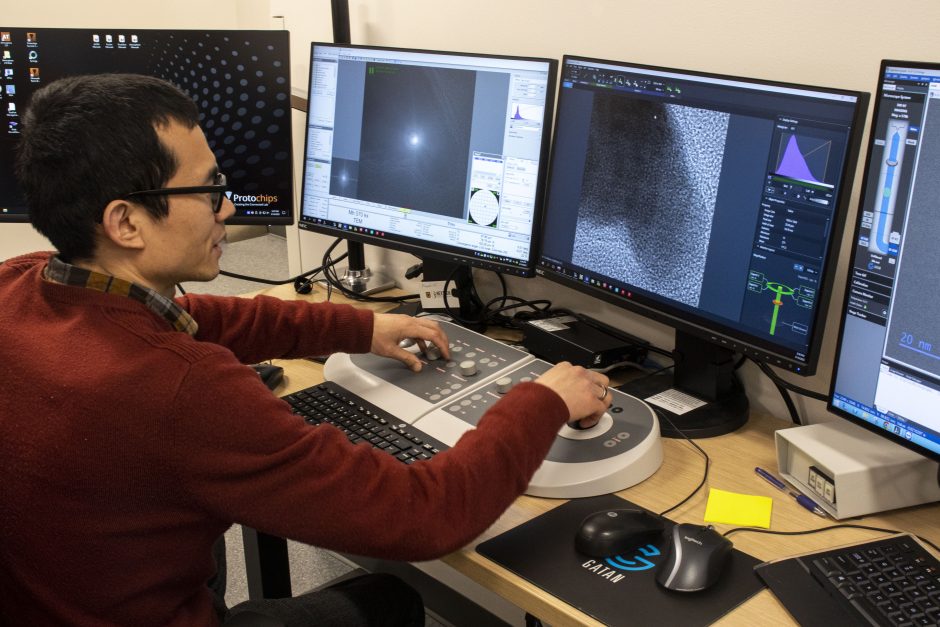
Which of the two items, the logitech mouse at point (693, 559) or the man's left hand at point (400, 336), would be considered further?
the man's left hand at point (400, 336)

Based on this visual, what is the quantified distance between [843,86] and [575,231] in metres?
0.48

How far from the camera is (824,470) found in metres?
1.16

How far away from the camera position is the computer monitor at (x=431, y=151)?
62.2 inches

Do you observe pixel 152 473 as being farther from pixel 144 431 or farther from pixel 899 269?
pixel 899 269

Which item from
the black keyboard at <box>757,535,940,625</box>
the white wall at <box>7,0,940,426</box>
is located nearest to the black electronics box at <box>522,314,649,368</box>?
the white wall at <box>7,0,940,426</box>

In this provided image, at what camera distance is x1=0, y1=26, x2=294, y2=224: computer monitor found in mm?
1758

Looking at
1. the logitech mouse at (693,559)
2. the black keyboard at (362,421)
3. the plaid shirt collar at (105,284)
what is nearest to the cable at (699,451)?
the logitech mouse at (693,559)

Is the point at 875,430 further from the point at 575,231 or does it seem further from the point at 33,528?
the point at 33,528

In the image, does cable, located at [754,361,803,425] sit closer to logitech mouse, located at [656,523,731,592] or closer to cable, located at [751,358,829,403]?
cable, located at [751,358,829,403]

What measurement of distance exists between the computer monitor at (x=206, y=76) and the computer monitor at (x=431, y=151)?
0.08 meters

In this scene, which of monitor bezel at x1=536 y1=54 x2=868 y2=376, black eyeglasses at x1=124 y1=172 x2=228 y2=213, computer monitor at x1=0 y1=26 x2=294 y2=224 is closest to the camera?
black eyeglasses at x1=124 y1=172 x2=228 y2=213

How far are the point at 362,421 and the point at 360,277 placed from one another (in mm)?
773

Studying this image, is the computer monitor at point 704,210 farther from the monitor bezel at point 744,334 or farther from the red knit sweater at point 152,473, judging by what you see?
the red knit sweater at point 152,473

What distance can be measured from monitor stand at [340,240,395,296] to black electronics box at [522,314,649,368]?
0.49 m
